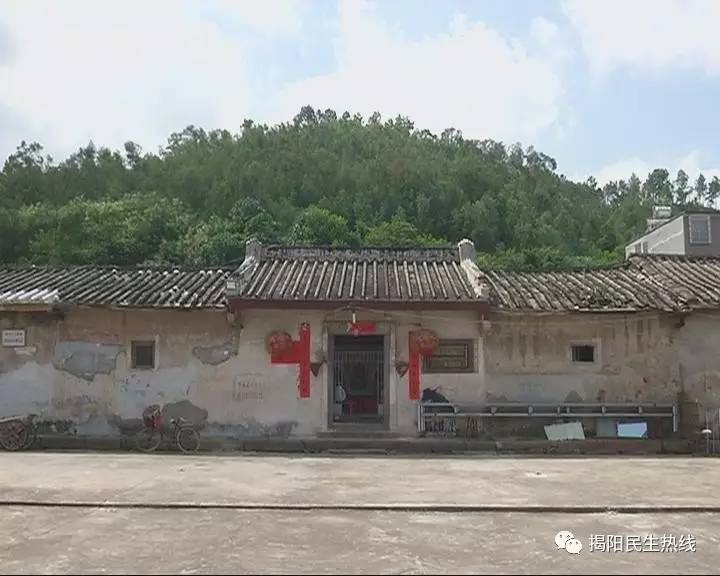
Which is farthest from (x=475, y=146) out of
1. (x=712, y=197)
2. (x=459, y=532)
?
(x=459, y=532)

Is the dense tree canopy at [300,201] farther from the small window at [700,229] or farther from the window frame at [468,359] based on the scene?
the window frame at [468,359]

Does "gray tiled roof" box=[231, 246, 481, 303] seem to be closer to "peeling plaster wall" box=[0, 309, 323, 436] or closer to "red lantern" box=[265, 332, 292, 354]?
"peeling plaster wall" box=[0, 309, 323, 436]

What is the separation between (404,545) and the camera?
629 cm

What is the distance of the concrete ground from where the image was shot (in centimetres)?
574

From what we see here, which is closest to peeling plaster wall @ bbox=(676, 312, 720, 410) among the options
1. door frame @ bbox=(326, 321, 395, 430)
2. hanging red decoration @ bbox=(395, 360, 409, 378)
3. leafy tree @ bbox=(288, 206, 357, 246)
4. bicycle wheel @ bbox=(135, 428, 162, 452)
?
hanging red decoration @ bbox=(395, 360, 409, 378)

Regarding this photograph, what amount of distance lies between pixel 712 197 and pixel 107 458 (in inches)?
2435

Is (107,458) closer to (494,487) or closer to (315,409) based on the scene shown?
(315,409)

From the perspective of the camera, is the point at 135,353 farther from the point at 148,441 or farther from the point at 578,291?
the point at 578,291


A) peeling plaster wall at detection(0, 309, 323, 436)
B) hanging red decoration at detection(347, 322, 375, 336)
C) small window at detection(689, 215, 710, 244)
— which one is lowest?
peeling plaster wall at detection(0, 309, 323, 436)

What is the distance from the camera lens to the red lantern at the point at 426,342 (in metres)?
14.1

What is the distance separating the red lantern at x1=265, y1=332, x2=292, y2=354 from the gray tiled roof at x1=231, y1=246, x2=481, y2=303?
0.81 metres

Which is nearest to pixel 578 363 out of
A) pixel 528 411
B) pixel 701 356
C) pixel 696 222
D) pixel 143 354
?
pixel 528 411

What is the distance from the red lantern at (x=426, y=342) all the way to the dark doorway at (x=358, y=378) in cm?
145

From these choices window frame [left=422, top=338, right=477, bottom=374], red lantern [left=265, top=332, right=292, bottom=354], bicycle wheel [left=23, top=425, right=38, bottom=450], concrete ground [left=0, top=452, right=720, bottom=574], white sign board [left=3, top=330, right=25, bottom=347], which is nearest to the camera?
concrete ground [left=0, top=452, right=720, bottom=574]
